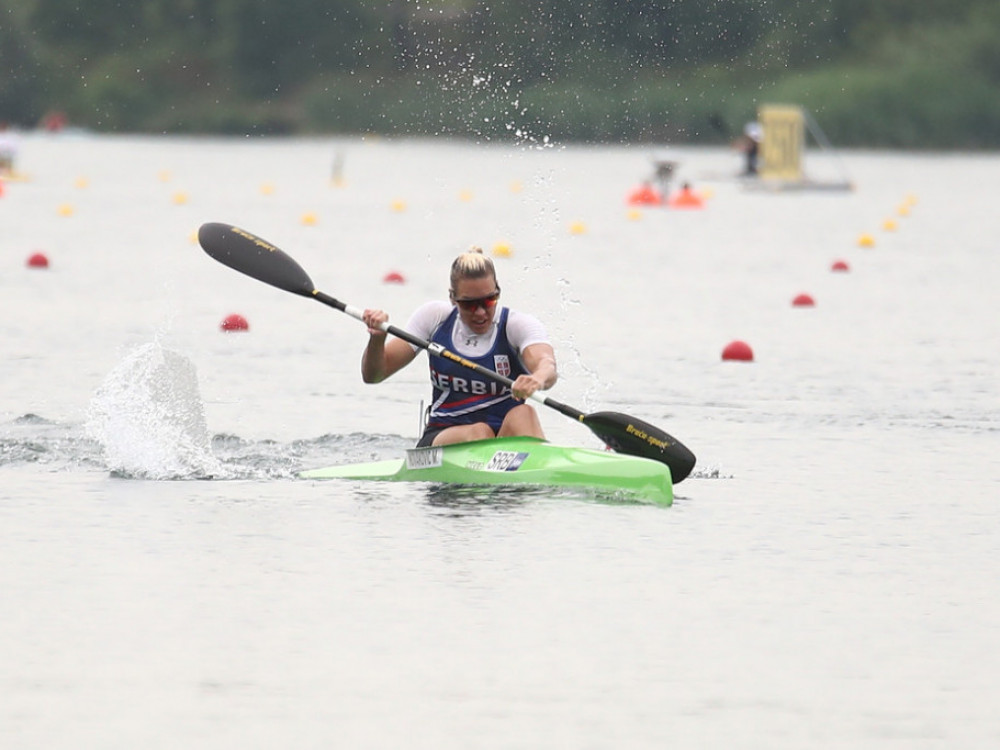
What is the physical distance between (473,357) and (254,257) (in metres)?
1.70

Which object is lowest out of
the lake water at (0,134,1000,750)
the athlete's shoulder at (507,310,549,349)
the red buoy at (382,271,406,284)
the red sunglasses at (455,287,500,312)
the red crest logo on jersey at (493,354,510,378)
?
the lake water at (0,134,1000,750)

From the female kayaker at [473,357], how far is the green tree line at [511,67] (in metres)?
28.6

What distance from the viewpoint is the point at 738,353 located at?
14203 mm

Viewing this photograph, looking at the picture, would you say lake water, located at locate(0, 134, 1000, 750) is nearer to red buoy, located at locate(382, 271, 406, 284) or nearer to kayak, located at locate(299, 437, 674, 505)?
kayak, located at locate(299, 437, 674, 505)

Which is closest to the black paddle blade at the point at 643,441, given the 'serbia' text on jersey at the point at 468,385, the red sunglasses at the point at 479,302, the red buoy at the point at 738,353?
the 'serbia' text on jersey at the point at 468,385

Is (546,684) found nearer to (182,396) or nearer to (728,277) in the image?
(182,396)

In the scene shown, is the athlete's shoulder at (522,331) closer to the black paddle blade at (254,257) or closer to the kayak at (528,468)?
the kayak at (528,468)

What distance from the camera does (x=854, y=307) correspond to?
18.2 m

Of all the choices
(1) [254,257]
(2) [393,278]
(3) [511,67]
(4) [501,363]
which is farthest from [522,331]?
(3) [511,67]

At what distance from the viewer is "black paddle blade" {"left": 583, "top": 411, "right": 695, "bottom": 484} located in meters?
9.41

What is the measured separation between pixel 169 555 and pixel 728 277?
46.1 ft

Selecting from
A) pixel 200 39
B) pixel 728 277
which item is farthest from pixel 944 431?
pixel 200 39

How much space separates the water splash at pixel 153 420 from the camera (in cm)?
988

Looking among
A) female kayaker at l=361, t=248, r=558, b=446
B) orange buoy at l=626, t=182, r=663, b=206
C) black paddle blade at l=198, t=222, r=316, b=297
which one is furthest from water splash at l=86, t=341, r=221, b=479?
orange buoy at l=626, t=182, r=663, b=206
